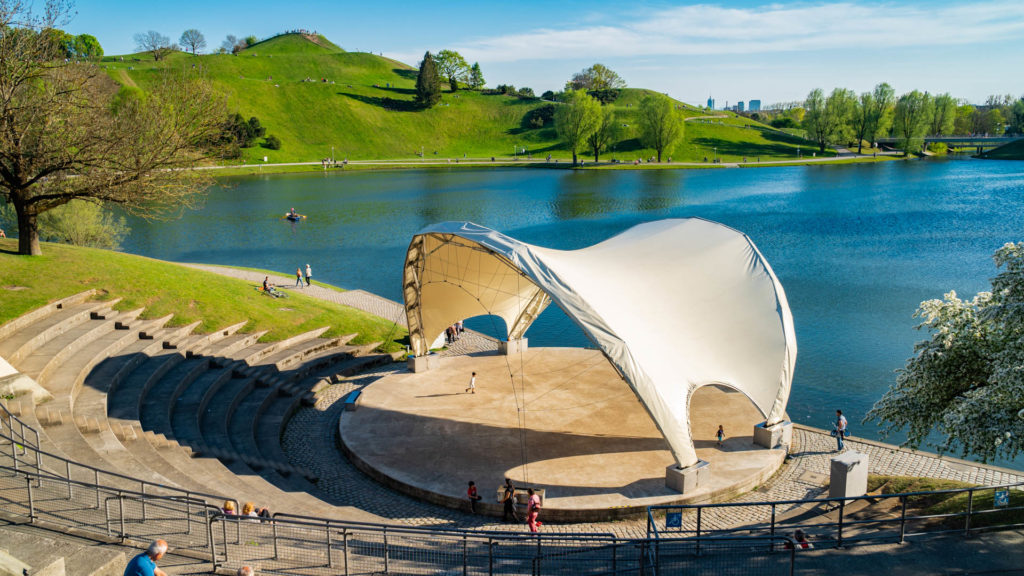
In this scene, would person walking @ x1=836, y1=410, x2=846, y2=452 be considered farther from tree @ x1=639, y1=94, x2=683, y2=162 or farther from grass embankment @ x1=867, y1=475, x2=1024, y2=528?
tree @ x1=639, y1=94, x2=683, y2=162

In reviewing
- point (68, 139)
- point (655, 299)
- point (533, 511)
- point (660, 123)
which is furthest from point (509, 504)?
point (660, 123)

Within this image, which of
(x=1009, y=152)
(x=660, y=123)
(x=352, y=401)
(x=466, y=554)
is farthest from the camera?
(x=1009, y=152)

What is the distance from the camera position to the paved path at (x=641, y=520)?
1798 centimetres

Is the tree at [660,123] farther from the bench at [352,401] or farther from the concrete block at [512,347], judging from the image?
the bench at [352,401]

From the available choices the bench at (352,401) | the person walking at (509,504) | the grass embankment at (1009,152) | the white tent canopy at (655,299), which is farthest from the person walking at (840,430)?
the grass embankment at (1009,152)

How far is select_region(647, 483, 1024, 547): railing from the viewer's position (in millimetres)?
13078

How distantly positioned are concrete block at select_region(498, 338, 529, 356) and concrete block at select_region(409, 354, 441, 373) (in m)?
3.30

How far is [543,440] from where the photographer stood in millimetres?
21891

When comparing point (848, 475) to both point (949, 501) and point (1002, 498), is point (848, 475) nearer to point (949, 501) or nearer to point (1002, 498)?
point (949, 501)

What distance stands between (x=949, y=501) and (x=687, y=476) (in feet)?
20.0

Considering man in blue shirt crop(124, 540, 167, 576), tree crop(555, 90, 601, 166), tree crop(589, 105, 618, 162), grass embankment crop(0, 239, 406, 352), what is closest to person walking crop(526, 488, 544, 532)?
man in blue shirt crop(124, 540, 167, 576)

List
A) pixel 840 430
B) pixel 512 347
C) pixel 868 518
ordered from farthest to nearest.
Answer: pixel 512 347 → pixel 840 430 → pixel 868 518

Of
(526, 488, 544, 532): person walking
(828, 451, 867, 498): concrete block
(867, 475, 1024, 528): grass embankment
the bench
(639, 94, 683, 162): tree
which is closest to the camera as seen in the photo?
(867, 475, 1024, 528): grass embankment

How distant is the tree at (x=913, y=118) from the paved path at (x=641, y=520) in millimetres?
152009
